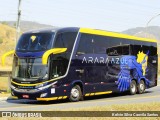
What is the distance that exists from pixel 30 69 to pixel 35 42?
1417 millimetres

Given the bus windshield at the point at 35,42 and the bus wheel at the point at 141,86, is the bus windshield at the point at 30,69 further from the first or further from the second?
the bus wheel at the point at 141,86

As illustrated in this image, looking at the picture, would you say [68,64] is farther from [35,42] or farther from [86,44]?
[35,42]

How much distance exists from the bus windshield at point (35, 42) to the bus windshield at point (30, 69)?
586mm

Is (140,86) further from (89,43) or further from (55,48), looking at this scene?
(55,48)

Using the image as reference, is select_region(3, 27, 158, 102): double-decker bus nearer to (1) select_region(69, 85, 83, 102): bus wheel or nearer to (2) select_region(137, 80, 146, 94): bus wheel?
(1) select_region(69, 85, 83, 102): bus wheel

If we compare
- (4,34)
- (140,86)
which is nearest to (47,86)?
(140,86)

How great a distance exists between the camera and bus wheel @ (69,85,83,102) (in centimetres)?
2227

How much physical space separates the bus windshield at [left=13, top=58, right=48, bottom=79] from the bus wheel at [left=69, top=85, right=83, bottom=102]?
2.12 metres

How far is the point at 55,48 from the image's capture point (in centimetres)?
2109

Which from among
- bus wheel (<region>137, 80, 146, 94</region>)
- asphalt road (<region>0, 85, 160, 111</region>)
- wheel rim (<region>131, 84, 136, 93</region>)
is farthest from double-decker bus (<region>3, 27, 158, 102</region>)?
bus wheel (<region>137, 80, 146, 94</region>)

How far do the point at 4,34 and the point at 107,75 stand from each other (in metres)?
140

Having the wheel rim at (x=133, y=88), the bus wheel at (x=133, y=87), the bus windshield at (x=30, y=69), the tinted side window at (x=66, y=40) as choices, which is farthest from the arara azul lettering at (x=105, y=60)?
the bus windshield at (x=30, y=69)

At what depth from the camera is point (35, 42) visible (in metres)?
21.6

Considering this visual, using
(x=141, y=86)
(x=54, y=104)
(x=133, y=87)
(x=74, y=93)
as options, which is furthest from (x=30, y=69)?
(x=141, y=86)
